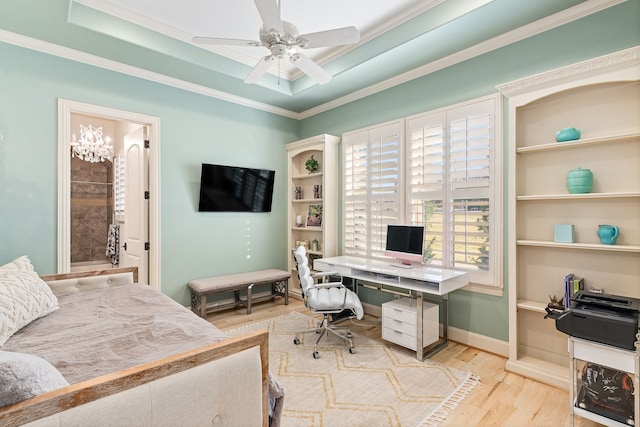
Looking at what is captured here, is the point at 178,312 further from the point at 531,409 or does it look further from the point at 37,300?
the point at 531,409

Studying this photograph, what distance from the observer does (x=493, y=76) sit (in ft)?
9.89

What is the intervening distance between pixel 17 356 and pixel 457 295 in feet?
11.0

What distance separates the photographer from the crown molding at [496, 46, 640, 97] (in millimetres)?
2127

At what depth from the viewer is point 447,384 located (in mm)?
2447

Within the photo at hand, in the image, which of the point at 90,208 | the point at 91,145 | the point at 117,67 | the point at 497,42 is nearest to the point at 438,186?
the point at 497,42

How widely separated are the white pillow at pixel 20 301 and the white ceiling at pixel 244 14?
2390mm

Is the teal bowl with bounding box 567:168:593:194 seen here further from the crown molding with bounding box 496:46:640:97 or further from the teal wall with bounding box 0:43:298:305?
the teal wall with bounding box 0:43:298:305

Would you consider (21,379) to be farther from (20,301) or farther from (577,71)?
(577,71)

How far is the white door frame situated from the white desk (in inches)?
82.7

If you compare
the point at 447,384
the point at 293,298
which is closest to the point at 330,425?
the point at 447,384

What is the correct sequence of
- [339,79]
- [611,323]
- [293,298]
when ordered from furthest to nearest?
[293,298], [339,79], [611,323]

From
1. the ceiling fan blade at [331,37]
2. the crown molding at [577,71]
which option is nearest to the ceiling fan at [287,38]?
the ceiling fan blade at [331,37]

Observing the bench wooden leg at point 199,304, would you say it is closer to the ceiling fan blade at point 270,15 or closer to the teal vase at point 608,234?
the ceiling fan blade at point 270,15

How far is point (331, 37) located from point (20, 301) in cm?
267
